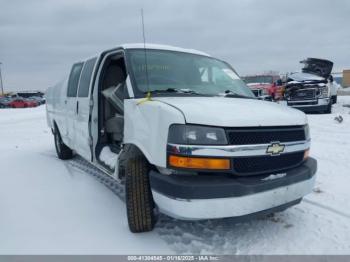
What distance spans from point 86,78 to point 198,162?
107 inches

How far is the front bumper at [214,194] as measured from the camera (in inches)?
91.8

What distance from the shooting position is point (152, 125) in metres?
2.60

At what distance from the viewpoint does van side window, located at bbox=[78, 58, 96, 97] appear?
168 inches

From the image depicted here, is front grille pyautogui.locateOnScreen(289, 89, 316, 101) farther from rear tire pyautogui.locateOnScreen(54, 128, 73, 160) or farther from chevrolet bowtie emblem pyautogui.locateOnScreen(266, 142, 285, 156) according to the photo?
chevrolet bowtie emblem pyautogui.locateOnScreen(266, 142, 285, 156)

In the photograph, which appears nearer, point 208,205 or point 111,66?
point 208,205

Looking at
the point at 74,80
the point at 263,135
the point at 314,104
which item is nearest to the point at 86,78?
the point at 74,80

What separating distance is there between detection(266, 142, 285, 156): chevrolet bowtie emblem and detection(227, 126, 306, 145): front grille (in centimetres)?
4

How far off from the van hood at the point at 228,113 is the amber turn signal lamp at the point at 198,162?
11.2 inches

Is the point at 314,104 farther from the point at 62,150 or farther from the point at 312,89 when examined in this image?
the point at 62,150

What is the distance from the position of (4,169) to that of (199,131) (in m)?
4.48

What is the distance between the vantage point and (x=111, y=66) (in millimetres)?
4500

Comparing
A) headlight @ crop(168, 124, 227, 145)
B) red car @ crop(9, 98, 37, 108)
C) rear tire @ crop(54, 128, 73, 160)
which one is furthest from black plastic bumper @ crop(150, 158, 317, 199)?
red car @ crop(9, 98, 37, 108)

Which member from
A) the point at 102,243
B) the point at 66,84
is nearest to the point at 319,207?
the point at 102,243

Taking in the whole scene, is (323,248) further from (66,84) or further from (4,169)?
(4,169)
